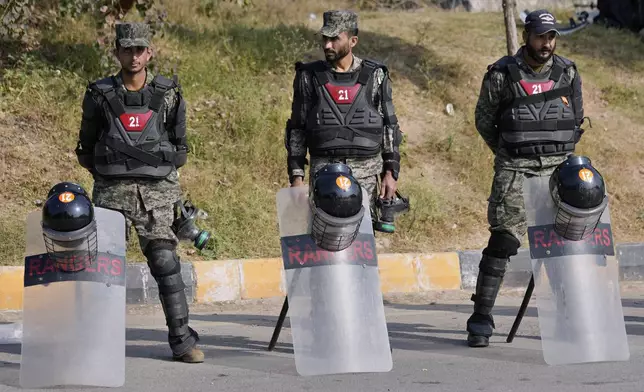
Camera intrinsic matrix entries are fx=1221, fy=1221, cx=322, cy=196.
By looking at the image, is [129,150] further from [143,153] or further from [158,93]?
[158,93]

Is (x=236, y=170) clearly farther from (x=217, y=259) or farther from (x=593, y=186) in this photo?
(x=593, y=186)

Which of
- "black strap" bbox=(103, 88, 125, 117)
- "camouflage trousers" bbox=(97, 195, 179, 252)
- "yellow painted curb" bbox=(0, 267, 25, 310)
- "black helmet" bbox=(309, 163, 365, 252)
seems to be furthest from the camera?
"yellow painted curb" bbox=(0, 267, 25, 310)

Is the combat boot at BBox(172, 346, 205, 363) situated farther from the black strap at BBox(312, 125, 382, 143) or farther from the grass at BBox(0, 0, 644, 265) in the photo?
the grass at BBox(0, 0, 644, 265)

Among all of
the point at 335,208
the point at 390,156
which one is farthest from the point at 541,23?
the point at 335,208

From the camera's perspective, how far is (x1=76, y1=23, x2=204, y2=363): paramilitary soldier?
232 inches

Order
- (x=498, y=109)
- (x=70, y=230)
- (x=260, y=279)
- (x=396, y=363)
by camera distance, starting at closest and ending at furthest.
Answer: (x=70, y=230), (x=396, y=363), (x=498, y=109), (x=260, y=279)

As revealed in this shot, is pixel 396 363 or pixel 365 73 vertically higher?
pixel 365 73

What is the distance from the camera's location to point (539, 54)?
21.2ft

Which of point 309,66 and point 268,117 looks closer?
point 309,66

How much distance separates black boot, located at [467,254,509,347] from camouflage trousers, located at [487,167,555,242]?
0.19 meters

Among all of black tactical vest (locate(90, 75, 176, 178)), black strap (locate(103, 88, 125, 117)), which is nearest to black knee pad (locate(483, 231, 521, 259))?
black tactical vest (locate(90, 75, 176, 178))

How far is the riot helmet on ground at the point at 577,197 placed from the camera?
5754 millimetres

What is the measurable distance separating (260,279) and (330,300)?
362 centimetres

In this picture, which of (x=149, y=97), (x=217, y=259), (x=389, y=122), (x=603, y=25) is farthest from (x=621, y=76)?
(x=149, y=97)
